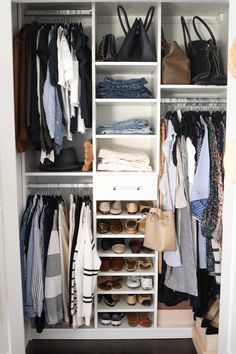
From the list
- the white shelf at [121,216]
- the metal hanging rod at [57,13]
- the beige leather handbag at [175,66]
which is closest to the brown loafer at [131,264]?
the white shelf at [121,216]

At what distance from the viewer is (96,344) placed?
7.25ft

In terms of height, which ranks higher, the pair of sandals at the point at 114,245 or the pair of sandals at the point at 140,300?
the pair of sandals at the point at 114,245

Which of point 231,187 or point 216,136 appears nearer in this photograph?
point 231,187

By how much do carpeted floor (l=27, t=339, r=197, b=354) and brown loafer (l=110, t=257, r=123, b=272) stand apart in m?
0.51

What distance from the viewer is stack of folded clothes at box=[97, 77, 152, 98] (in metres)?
2.09

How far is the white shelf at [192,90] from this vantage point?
204 centimetres

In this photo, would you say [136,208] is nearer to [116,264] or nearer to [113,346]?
[116,264]

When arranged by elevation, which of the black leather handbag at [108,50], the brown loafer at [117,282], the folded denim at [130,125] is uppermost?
the black leather handbag at [108,50]

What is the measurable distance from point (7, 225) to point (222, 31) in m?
1.84

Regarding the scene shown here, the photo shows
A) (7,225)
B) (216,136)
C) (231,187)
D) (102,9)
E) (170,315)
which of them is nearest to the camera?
(231,187)

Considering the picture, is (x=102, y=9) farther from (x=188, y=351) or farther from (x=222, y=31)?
(x=188, y=351)

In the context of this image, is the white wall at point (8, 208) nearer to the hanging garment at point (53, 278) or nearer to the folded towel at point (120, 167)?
the hanging garment at point (53, 278)

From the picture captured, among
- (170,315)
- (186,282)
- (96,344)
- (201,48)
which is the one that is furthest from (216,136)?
(96,344)

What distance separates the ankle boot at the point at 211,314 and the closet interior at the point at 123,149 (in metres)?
0.25
